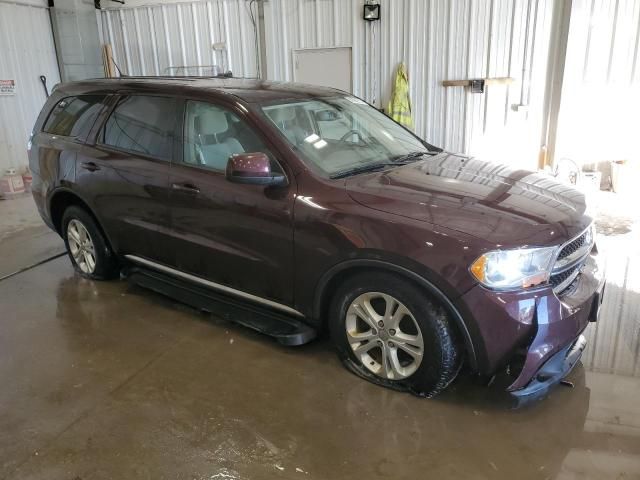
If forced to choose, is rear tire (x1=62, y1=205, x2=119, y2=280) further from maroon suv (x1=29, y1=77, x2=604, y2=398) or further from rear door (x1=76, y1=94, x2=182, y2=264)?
rear door (x1=76, y1=94, x2=182, y2=264)

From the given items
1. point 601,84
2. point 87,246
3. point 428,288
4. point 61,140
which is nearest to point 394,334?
point 428,288

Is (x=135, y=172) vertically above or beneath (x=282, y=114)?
beneath

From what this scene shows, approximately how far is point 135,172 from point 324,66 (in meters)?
5.22

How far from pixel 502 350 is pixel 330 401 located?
0.92m

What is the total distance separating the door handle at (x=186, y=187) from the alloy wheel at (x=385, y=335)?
4.05ft

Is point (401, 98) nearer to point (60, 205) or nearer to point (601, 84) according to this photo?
point (601, 84)

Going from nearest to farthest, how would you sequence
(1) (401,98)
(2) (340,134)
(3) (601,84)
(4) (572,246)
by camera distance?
(4) (572,246) → (2) (340,134) → (3) (601,84) → (1) (401,98)

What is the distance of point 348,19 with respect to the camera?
7.62 m

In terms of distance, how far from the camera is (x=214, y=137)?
318cm

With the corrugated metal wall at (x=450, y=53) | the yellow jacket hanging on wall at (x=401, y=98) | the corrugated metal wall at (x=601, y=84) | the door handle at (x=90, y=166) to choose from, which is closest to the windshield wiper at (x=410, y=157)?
the door handle at (x=90, y=166)

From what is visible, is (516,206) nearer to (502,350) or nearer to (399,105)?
(502,350)

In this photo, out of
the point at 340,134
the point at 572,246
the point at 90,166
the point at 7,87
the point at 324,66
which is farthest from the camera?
the point at 7,87

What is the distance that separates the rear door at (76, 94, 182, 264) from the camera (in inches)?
132

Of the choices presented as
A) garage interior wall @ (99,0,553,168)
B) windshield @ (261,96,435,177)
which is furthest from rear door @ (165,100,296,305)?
garage interior wall @ (99,0,553,168)
